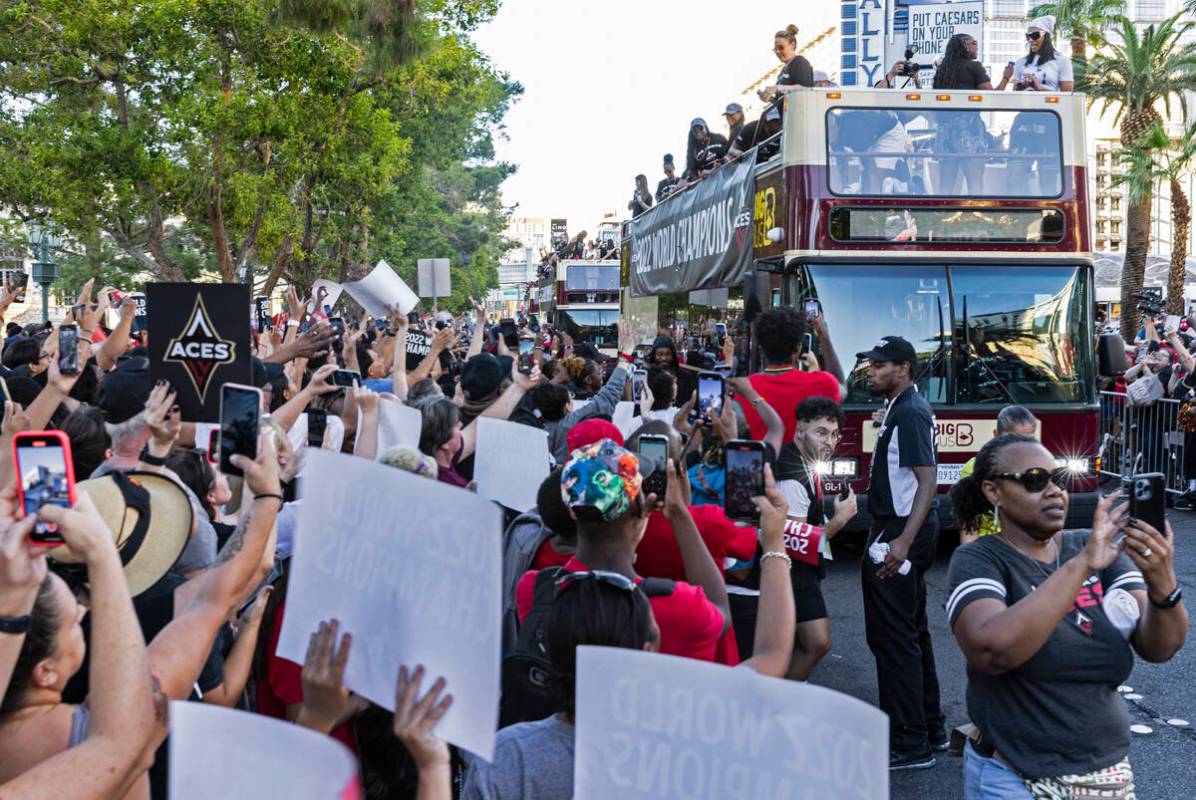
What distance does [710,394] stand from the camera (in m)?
5.27

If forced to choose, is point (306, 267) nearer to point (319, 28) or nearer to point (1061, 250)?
point (319, 28)

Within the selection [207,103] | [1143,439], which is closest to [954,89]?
[1143,439]

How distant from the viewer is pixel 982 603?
11.0 ft

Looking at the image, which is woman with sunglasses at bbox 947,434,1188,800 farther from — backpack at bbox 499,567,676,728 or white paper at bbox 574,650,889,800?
white paper at bbox 574,650,889,800

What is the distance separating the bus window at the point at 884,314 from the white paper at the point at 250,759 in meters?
8.20

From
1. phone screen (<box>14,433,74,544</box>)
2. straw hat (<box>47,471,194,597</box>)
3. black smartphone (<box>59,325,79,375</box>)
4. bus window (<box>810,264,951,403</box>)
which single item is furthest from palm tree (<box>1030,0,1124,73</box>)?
phone screen (<box>14,433,74,544</box>)

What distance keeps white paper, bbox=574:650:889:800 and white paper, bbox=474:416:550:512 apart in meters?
3.01

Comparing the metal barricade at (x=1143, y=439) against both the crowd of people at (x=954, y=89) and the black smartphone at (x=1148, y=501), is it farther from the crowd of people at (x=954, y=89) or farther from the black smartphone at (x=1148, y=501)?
the black smartphone at (x=1148, y=501)

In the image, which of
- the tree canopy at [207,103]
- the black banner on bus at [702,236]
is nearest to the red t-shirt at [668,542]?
the black banner on bus at [702,236]

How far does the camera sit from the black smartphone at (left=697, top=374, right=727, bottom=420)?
5.24 metres

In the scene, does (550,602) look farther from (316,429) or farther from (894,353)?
(894,353)

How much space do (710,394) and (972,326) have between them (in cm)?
510

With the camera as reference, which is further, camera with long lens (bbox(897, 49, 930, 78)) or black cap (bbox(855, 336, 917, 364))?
camera with long lens (bbox(897, 49, 930, 78))

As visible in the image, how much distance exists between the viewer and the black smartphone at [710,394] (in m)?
5.24
